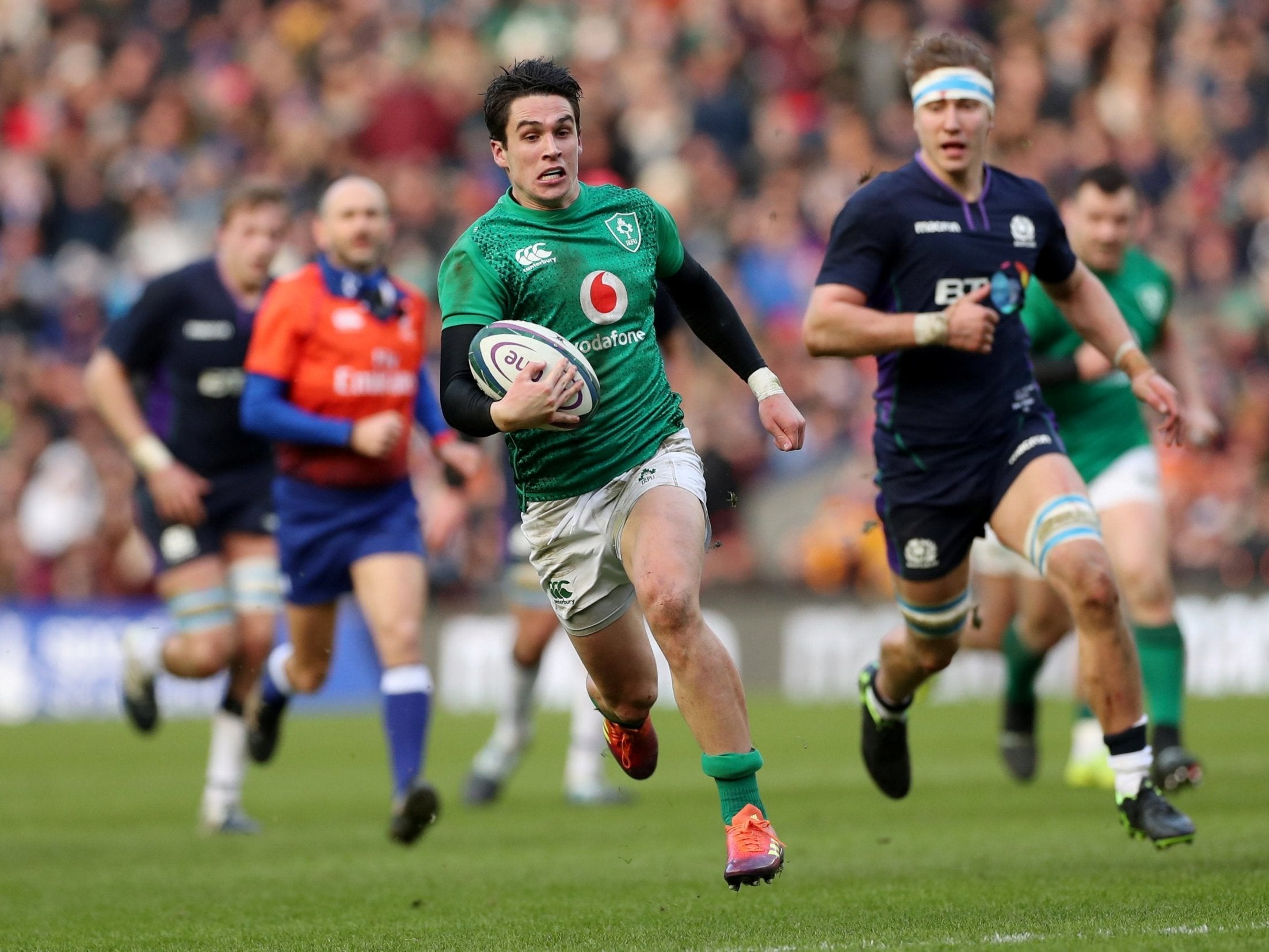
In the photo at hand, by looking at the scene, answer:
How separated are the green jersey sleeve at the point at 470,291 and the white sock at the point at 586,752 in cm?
487

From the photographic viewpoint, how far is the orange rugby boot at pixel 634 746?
677cm

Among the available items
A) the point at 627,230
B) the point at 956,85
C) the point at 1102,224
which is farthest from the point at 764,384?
the point at 1102,224

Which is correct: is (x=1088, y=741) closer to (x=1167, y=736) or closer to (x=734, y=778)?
(x=1167, y=736)

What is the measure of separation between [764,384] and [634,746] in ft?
4.36

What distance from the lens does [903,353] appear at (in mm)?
7535

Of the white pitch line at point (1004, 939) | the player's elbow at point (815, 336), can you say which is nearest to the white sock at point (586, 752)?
the player's elbow at point (815, 336)

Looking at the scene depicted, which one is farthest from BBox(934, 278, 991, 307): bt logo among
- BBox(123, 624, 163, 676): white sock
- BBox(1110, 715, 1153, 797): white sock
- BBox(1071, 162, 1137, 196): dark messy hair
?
BBox(123, 624, 163, 676): white sock

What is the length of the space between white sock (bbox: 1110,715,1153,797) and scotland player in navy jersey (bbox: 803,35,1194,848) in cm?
18

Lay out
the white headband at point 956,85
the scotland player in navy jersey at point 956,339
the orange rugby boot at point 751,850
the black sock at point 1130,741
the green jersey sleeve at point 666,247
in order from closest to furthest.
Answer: the orange rugby boot at point 751,850, the green jersey sleeve at point 666,247, the black sock at point 1130,741, the scotland player in navy jersey at point 956,339, the white headband at point 956,85

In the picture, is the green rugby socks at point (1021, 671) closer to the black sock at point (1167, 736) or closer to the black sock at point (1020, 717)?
the black sock at point (1020, 717)

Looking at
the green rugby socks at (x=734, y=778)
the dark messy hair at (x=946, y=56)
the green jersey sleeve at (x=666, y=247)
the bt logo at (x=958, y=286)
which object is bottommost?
the green rugby socks at (x=734, y=778)

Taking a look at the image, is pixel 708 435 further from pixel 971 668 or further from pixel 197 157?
pixel 197 157

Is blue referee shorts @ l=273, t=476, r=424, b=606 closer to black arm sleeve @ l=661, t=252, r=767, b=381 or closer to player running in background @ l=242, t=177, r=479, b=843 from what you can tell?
player running in background @ l=242, t=177, r=479, b=843

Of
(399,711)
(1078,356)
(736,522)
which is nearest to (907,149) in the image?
(736,522)
